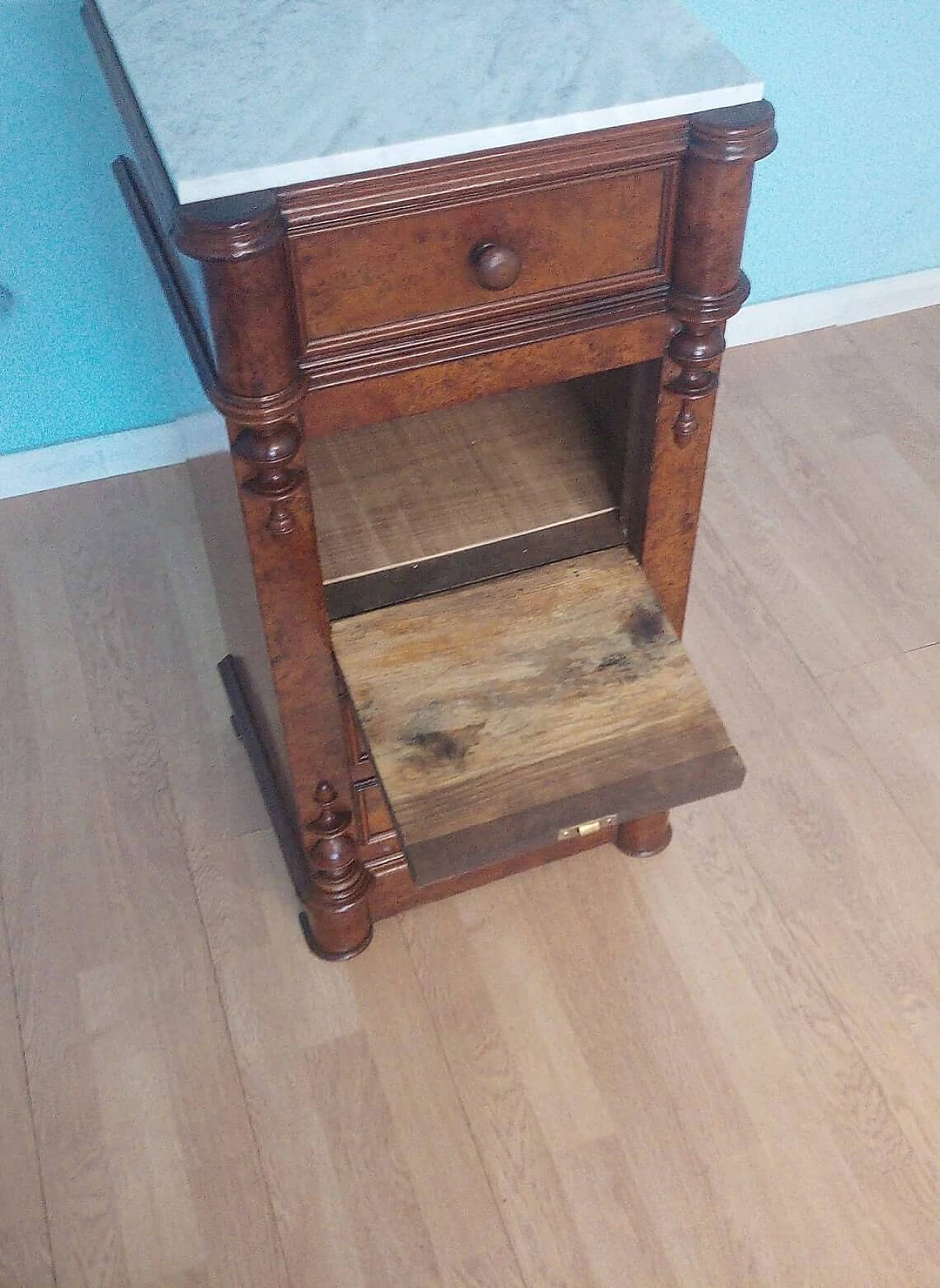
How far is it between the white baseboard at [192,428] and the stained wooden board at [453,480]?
0.14 m

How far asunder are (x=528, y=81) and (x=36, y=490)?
1.18 meters

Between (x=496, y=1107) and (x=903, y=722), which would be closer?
(x=496, y=1107)

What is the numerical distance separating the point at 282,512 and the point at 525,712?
0.25m

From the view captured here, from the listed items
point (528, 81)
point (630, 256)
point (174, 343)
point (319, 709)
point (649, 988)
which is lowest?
point (649, 988)

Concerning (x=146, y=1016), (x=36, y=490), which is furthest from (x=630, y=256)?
(x=36, y=490)

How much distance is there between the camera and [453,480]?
3.79 feet

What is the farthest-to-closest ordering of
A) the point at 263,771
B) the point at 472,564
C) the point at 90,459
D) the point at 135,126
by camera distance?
the point at 90,459 → the point at 263,771 → the point at 472,564 → the point at 135,126

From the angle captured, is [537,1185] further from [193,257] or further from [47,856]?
[193,257]

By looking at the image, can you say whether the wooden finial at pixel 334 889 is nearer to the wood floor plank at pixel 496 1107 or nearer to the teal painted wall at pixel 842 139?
the wood floor plank at pixel 496 1107

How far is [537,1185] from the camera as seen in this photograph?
1.20m

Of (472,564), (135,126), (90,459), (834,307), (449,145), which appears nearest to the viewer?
(449,145)

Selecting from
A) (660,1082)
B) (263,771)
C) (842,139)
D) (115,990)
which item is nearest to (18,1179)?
(115,990)

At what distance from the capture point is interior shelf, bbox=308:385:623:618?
109 cm

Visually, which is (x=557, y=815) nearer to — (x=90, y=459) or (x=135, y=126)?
(x=135, y=126)
